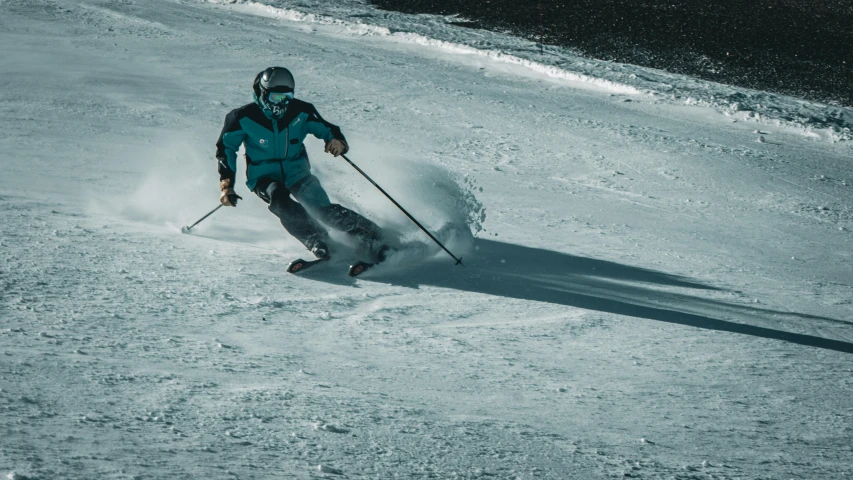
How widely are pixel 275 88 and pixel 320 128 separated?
578 millimetres

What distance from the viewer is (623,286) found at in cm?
606

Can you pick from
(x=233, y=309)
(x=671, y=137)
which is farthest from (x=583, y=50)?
(x=233, y=309)

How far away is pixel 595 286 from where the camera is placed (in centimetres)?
601

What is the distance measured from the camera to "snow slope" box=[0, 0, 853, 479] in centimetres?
362

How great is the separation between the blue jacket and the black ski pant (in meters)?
0.18

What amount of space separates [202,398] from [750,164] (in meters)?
7.63

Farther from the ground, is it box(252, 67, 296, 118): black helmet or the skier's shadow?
box(252, 67, 296, 118): black helmet

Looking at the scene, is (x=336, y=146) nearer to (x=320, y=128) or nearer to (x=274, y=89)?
(x=320, y=128)

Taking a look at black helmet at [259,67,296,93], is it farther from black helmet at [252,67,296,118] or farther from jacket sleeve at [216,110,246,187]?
jacket sleeve at [216,110,246,187]

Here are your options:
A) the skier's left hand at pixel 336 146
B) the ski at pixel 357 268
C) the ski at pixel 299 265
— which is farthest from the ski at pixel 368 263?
the skier's left hand at pixel 336 146

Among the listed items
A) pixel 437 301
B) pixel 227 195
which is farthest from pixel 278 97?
pixel 437 301

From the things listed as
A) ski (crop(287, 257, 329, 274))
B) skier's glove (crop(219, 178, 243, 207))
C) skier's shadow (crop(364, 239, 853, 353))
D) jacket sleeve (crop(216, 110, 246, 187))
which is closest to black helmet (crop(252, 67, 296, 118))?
jacket sleeve (crop(216, 110, 246, 187))

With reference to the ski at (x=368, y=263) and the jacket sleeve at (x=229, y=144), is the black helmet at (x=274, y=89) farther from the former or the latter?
the ski at (x=368, y=263)

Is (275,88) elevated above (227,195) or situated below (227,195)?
above
